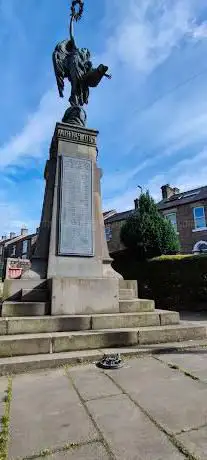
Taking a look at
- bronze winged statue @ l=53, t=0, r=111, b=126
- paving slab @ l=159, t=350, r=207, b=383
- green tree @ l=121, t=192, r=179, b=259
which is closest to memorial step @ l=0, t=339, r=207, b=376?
paving slab @ l=159, t=350, r=207, b=383

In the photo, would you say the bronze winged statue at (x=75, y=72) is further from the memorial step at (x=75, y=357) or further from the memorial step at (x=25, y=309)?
the memorial step at (x=75, y=357)

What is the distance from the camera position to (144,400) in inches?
101

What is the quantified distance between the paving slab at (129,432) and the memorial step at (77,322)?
201 centimetres

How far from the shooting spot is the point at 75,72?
7344 millimetres

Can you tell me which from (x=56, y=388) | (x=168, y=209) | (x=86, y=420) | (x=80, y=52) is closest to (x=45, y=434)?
(x=86, y=420)

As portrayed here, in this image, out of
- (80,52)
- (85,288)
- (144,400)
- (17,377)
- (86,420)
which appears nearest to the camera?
(86,420)

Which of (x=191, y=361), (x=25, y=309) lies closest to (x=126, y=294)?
(x=25, y=309)

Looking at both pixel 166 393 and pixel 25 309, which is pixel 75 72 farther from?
pixel 166 393

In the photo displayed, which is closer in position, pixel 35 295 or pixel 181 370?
pixel 181 370

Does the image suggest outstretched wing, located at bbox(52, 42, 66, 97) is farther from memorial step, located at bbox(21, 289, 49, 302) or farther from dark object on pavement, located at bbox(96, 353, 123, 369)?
dark object on pavement, located at bbox(96, 353, 123, 369)

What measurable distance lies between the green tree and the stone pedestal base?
9.08 meters

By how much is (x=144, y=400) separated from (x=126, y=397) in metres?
0.18

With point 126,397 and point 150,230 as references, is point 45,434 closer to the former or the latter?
point 126,397

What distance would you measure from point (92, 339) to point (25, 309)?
1380 mm
